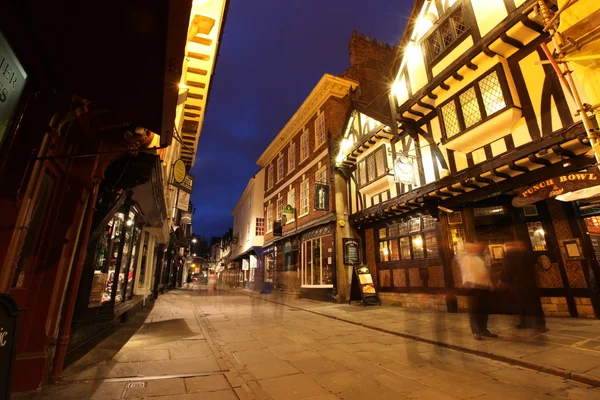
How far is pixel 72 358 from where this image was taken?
4.74 meters

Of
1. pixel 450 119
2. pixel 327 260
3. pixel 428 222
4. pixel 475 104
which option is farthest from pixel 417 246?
pixel 475 104

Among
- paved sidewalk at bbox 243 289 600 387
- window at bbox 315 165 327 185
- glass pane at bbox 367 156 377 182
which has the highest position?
window at bbox 315 165 327 185

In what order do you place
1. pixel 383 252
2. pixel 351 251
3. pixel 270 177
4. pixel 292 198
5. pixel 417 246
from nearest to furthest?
pixel 417 246 → pixel 383 252 → pixel 351 251 → pixel 292 198 → pixel 270 177

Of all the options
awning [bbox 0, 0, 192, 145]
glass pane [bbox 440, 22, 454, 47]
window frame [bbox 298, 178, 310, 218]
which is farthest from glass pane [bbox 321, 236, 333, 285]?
awning [bbox 0, 0, 192, 145]

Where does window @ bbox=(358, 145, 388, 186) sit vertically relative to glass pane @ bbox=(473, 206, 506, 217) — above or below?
above

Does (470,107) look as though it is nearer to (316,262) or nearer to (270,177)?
(316,262)

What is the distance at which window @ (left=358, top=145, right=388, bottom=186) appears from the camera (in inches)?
469

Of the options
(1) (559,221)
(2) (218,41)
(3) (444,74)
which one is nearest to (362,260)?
(1) (559,221)

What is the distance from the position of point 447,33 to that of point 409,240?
7.39 meters

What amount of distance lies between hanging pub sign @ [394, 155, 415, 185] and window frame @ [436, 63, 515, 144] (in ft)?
5.10

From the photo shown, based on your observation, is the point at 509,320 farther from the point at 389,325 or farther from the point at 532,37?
the point at 532,37

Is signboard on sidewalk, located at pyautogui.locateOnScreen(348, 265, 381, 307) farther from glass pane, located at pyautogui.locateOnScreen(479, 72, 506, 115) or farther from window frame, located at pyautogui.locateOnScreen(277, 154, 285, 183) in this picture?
window frame, located at pyautogui.locateOnScreen(277, 154, 285, 183)

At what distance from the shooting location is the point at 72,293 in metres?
4.30

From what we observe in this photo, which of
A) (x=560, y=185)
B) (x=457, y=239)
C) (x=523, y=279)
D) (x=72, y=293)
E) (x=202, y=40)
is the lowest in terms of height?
(x=72, y=293)
